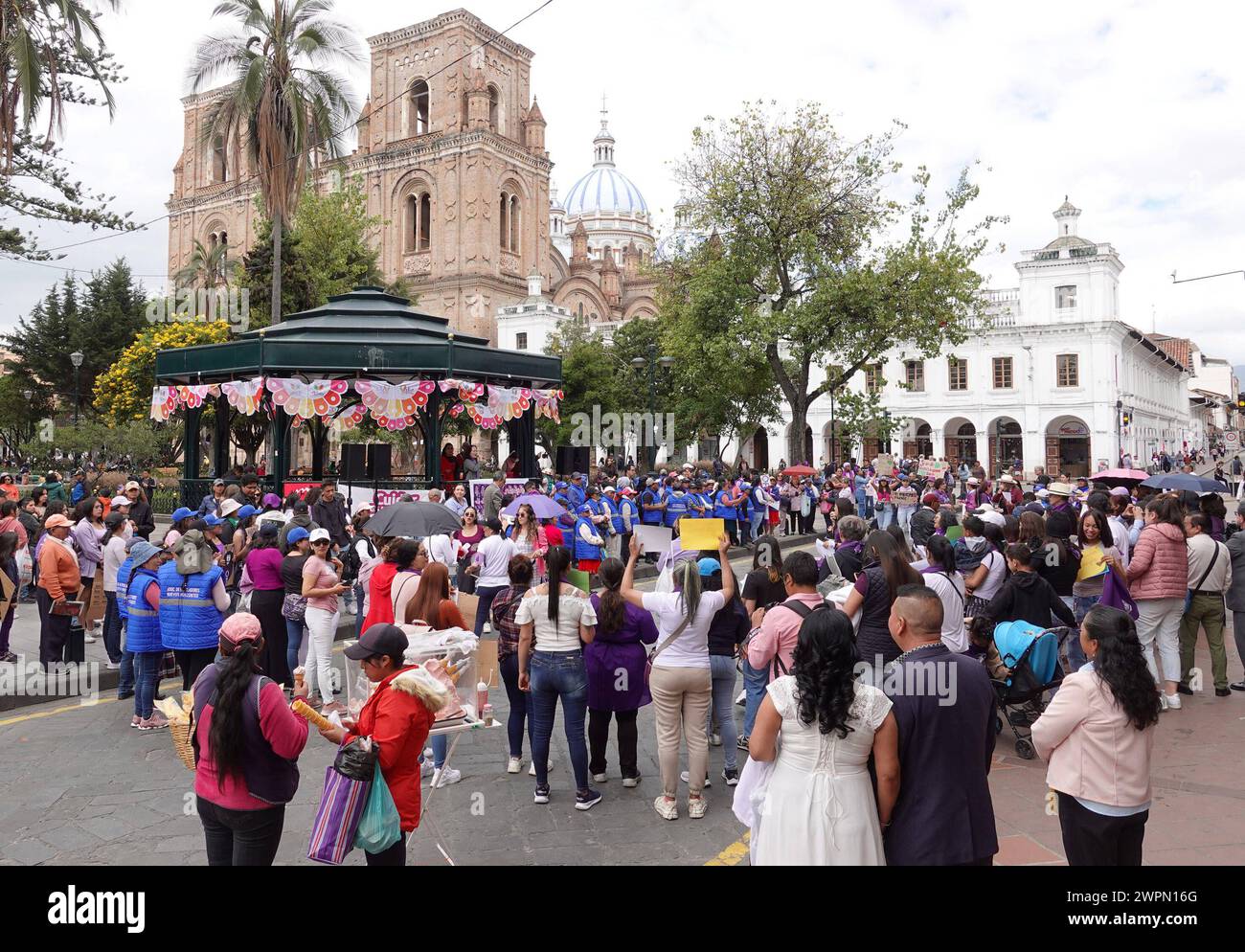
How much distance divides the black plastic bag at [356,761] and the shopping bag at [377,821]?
5 cm

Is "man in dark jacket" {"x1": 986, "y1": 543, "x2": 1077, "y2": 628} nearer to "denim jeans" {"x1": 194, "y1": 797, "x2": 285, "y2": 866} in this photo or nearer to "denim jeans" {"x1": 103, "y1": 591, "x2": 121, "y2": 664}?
"denim jeans" {"x1": 194, "y1": 797, "x2": 285, "y2": 866}

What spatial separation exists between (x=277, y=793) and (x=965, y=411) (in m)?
47.4

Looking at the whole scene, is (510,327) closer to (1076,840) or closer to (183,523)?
(183,523)

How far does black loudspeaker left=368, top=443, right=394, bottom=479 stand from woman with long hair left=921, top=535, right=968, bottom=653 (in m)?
15.0

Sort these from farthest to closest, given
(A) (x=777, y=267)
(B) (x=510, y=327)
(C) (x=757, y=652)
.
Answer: (B) (x=510, y=327)
(A) (x=777, y=267)
(C) (x=757, y=652)

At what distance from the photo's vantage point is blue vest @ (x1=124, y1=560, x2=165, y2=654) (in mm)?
6957

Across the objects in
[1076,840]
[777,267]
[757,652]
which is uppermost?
[777,267]

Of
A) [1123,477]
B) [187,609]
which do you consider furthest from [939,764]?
[1123,477]

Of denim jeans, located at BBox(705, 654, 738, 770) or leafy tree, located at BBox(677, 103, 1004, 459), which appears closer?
denim jeans, located at BBox(705, 654, 738, 770)

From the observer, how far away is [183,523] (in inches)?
313

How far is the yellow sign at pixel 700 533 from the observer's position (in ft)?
21.3

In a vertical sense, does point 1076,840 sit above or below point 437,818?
above

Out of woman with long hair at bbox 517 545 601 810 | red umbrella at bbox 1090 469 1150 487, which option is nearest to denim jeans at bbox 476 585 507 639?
woman with long hair at bbox 517 545 601 810
